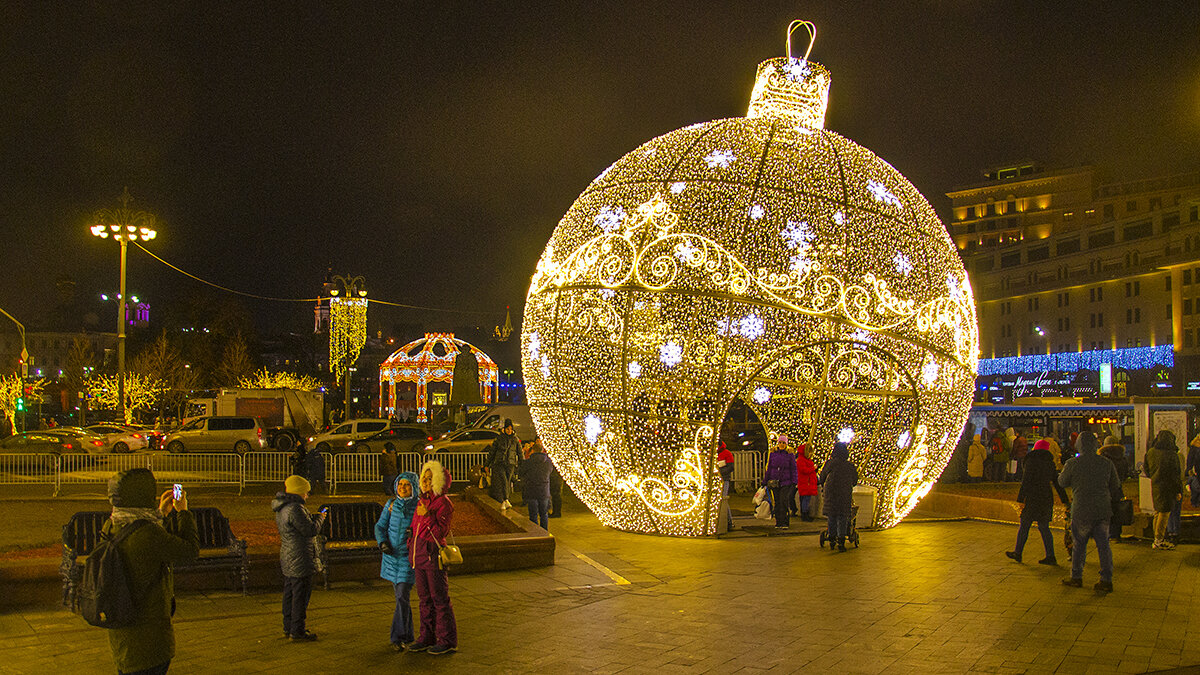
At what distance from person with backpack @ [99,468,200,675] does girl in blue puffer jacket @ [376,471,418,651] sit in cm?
250

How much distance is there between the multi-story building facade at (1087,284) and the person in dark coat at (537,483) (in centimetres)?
3833

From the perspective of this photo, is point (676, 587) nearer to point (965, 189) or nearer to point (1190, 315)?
point (1190, 315)

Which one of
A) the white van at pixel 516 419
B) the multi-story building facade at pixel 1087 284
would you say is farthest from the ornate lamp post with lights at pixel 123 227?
the multi-story building facade at pixel 1087 284

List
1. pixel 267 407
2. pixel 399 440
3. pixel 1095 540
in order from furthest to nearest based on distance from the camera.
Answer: pixel 267 407 < pixel 399 440 < pixel 1095 540

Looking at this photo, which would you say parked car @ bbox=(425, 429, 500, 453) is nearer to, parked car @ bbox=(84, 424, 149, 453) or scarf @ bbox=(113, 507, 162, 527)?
parked car @ bbox=(84, 424, 149, 453)

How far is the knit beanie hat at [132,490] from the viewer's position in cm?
468

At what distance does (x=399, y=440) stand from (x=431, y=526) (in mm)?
22622

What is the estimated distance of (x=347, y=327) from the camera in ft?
120

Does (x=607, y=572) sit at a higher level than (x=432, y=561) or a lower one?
lower

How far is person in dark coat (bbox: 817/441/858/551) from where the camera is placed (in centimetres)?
1186

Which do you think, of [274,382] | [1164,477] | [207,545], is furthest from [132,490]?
[274,382]

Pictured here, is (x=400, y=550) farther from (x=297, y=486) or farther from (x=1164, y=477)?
(x=1164, y=477)

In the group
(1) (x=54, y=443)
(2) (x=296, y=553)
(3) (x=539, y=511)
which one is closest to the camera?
(2) (x=296, y=553)

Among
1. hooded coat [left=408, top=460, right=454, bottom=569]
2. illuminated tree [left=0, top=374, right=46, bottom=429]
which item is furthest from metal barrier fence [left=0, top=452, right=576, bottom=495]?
illuminated tree [left=0, top=374, right=46, bottom=429]
